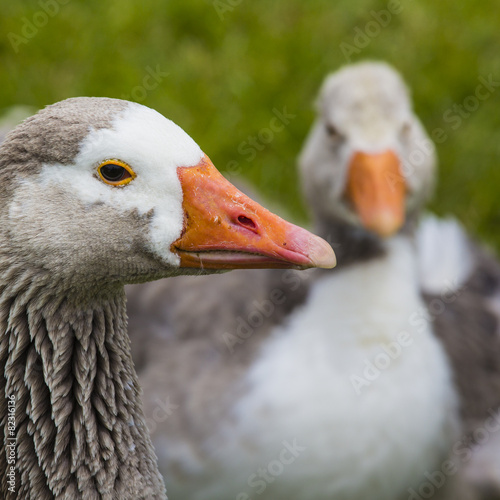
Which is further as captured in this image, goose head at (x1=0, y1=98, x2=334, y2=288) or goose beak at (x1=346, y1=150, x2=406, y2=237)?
goose beak at (x1=346, y1=150, x2=406, y2=237)

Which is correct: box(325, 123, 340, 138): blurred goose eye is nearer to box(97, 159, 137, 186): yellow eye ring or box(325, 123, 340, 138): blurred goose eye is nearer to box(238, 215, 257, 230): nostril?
box(238, 215, 257, 230): nostril

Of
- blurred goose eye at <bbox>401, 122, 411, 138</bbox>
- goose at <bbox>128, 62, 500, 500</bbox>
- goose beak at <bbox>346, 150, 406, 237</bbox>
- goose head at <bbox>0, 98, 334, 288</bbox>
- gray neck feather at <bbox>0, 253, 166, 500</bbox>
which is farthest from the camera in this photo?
blurred goose eye at <bbox>401, 122, 411, 138</bbox>

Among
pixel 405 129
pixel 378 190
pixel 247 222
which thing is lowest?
pixel 247 222

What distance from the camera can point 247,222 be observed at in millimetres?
1697

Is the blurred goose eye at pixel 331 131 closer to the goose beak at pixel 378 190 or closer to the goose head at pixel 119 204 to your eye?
the goose beak at pixel 378 190

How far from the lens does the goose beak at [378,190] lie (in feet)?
9.14

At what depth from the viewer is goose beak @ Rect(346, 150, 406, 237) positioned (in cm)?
279

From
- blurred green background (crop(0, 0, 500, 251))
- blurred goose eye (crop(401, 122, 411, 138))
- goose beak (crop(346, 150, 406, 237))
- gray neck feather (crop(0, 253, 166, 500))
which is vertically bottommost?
gray neck feather (crop(0, 253, 166, 500))

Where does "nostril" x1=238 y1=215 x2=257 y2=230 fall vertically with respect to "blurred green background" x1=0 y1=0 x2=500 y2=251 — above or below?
below

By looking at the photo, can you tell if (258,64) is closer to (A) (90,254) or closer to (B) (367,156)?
(B) (367,156)

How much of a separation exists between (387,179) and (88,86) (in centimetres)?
283

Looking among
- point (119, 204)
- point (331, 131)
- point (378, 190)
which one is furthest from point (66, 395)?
point (331, 131)

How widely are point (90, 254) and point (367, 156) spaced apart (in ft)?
4.87

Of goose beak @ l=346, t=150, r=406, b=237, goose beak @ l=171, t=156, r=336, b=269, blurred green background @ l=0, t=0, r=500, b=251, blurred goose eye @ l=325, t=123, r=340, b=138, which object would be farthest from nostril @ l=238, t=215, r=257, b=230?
blurred green background @ l=0, t=0, r=500, b=251
